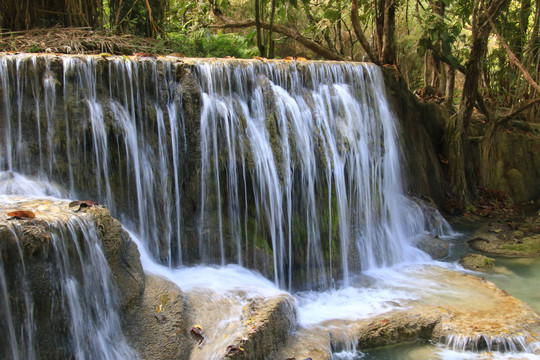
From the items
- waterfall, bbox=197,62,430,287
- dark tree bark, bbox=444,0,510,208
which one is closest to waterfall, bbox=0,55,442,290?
waterfall, bbox=197,62,430,287

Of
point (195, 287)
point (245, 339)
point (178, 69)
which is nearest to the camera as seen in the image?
point (245, 339)

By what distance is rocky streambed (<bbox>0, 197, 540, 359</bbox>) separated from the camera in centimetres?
368

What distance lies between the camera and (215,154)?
21.1 feet

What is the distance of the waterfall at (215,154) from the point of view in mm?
5605

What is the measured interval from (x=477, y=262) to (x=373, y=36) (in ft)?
22.0

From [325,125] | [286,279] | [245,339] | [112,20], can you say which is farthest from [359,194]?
[112,20]

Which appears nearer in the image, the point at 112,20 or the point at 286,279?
the point at 286,279

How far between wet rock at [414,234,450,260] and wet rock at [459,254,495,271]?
17.2 inches

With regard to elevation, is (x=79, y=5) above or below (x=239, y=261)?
above

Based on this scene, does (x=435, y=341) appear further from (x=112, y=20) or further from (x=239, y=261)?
(x=112, y=20)

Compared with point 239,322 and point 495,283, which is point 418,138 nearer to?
point 495,283

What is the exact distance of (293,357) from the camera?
4746 millimetres

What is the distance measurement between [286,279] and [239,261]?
82 cm

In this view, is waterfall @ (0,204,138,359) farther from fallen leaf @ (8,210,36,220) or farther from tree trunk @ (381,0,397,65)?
tree trunk @ (381,0,397,65)
